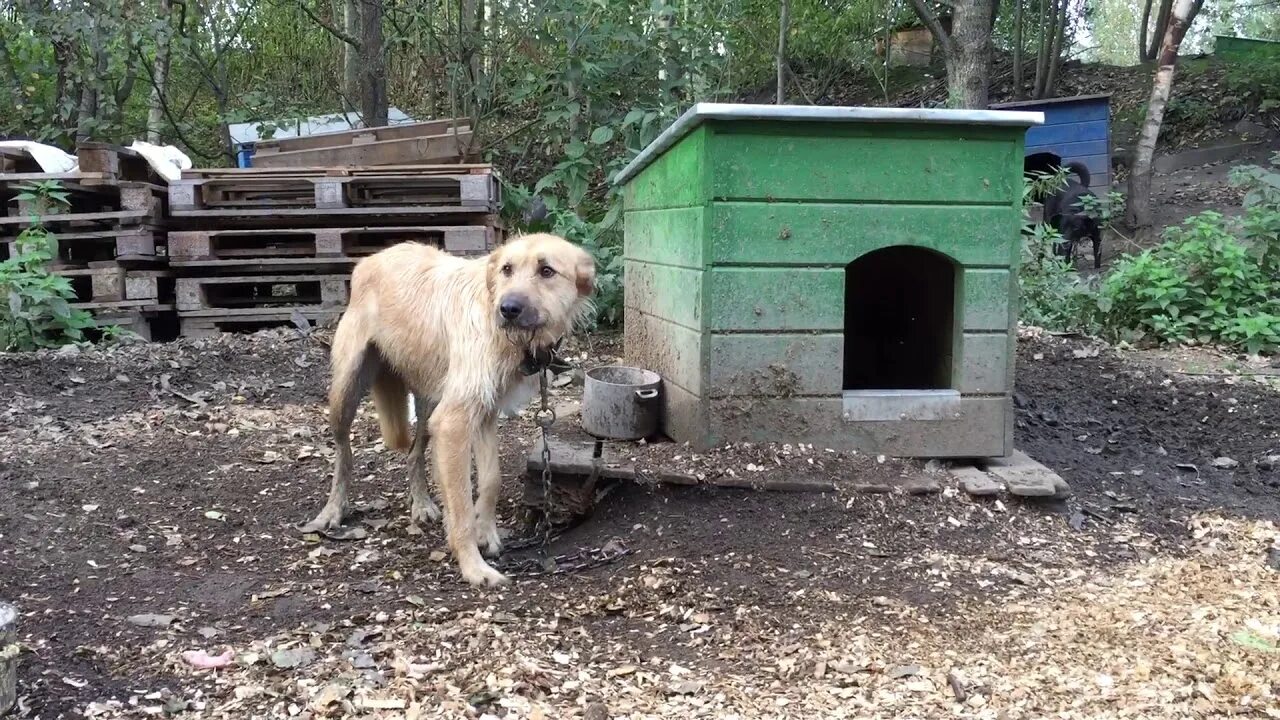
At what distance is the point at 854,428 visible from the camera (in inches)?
167

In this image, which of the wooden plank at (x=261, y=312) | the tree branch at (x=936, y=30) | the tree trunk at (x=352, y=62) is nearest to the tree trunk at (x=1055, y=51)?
the tree branch at (x=936, y=30)

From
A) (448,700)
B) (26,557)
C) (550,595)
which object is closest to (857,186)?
(550,595)

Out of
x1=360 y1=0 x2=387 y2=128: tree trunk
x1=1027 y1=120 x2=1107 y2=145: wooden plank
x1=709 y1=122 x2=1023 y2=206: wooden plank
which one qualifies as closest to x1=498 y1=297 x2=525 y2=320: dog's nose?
x1=709 y1=122 x2=1023 y2=206: wooden plank

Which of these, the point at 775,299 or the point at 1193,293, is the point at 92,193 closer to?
the point at 775,299

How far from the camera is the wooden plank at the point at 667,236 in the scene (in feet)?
13.5

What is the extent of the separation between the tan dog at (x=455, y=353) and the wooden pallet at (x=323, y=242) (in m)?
3.18

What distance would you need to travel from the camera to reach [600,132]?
8.52m

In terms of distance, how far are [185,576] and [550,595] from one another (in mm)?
1415

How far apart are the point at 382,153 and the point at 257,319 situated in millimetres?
2460

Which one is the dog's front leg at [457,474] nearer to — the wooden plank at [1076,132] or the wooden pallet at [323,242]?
the wooden pallet at [323,242]

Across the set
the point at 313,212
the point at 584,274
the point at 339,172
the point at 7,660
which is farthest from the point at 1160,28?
the point at 7,660

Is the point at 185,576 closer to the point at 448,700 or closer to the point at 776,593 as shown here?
the point at 448,700

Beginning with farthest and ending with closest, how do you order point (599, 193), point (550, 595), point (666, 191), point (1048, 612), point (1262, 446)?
point (599, 193)
point (1262, 446)
point (666, 191)
point (550, 595)
point (1048, 612)

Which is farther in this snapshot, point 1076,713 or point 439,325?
point 439,325
